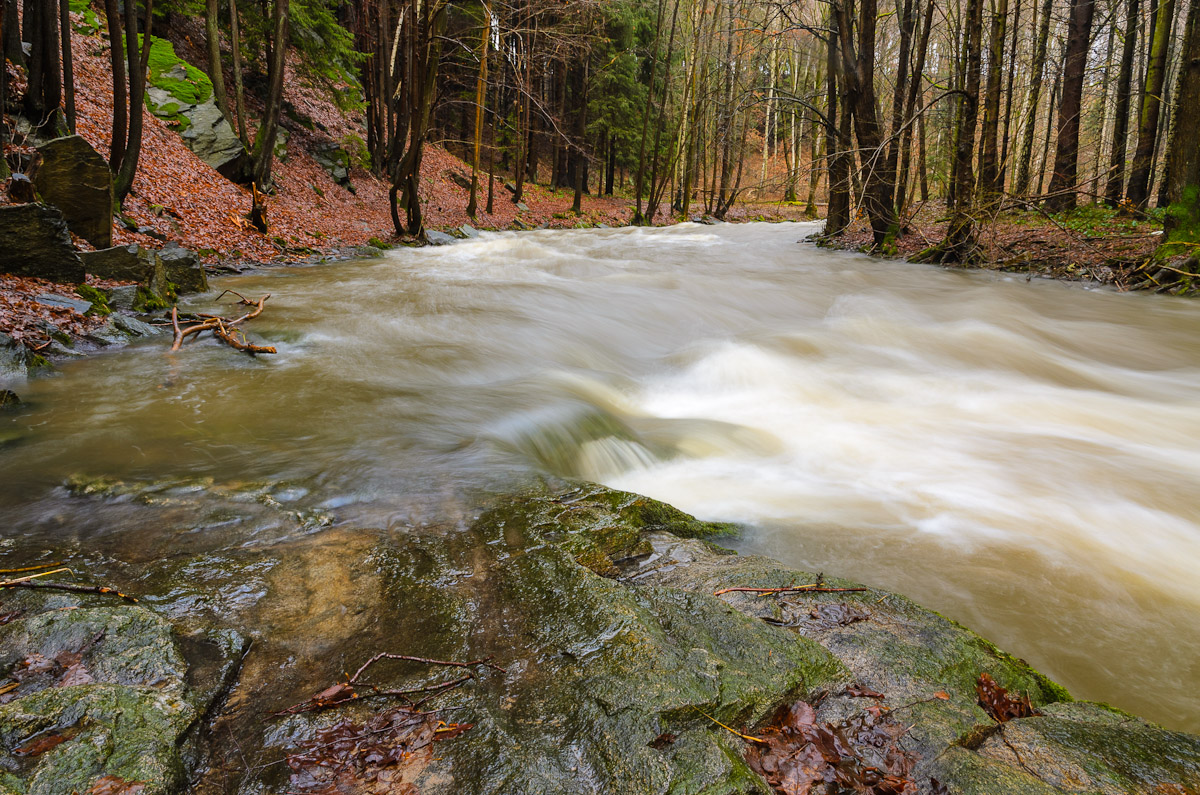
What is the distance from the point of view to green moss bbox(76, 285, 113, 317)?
7039 millimetres

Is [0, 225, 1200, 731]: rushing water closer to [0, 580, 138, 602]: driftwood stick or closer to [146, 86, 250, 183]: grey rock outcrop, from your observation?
[0, 580, 138, 602]: driftwood stick

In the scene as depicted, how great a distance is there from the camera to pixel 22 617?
87.0 inches

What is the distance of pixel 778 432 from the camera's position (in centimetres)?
574

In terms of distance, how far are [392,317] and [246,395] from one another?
3.66 meters

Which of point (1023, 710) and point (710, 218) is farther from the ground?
point (710, 218)

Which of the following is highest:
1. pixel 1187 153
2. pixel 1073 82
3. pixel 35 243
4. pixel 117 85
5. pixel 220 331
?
pixel 1073 82

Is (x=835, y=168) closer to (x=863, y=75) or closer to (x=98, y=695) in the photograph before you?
(x=863, y=75)

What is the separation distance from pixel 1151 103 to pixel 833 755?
1780 cm

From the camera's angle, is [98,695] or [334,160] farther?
[334,160]

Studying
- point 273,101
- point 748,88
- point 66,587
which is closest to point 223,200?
point 273,101

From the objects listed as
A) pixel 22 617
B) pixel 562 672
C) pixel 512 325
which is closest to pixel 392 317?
pixel 512 325

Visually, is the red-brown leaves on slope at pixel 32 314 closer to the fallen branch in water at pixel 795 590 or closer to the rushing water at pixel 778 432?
the rushing water at pixel 778 432

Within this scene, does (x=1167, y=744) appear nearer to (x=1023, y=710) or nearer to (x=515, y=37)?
(x=1023, y=710)

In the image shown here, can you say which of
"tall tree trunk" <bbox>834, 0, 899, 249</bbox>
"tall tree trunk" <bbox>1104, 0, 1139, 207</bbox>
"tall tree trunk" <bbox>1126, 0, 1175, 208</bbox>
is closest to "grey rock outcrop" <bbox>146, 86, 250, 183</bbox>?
"tall tree trunk" <bbox>834, 0, 899, 249</bbox>
